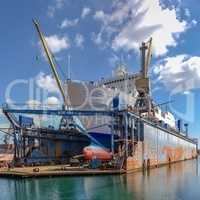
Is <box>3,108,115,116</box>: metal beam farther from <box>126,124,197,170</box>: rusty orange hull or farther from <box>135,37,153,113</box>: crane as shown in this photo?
<box>135,37,153,113</box>: crane

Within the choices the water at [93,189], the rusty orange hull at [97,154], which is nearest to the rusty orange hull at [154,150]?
the rusty orange hull at [97,154]

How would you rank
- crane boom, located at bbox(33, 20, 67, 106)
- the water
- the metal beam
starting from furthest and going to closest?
crane boom, located at bbox(33, 20, 67, 106) < the metal beam < the water

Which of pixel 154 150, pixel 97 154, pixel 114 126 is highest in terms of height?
pixel 114 126

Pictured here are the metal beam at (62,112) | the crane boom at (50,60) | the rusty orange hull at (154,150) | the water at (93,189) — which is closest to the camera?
the water at (93,189)

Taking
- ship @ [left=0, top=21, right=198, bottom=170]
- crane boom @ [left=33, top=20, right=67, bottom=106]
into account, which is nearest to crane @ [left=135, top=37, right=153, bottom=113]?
ship @ [left=0, top=21, right=198, bottom=170]

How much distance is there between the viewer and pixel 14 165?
218 ft

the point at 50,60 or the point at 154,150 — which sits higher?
the point at 50,60

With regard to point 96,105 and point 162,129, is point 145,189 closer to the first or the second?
point 96,105

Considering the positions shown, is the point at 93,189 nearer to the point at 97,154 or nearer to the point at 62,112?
the point at 97,154

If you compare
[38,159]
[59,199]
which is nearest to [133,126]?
[38,159]

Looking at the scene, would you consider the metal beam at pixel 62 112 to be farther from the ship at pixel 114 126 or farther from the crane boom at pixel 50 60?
the crane boom at pixel 50 60

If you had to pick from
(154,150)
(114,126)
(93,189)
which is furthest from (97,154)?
(93,189)

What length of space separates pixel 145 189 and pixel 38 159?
3912 cm

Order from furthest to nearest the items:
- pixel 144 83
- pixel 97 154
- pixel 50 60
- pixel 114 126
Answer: pixel 144 83
pixel 50 60
pixel 114 126
pixel 97 154
